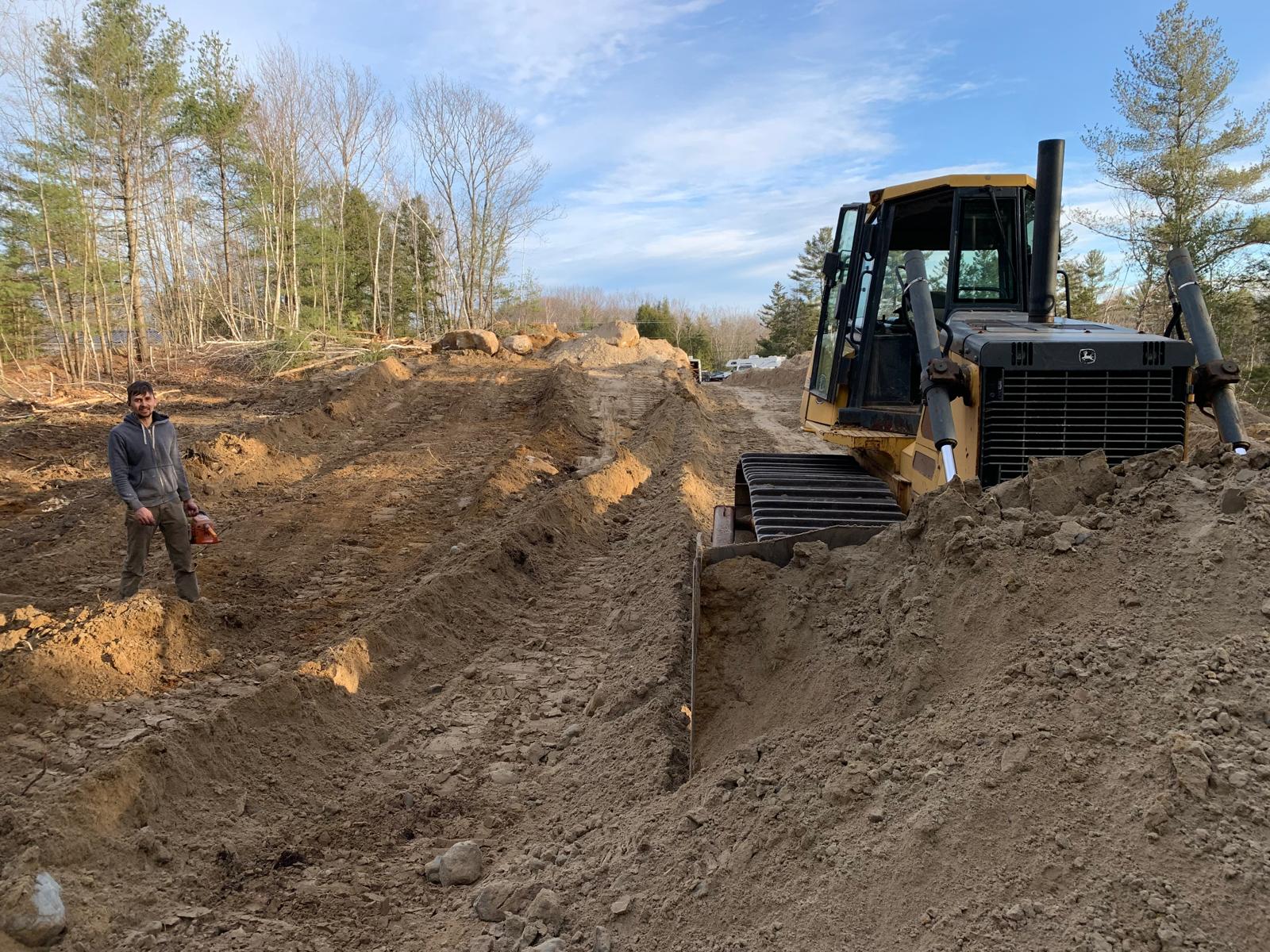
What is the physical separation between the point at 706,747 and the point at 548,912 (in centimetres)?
98

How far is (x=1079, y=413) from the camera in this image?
12.8 ft

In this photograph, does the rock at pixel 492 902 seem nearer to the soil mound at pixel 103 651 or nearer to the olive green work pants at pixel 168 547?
the soil mound at pixel 103 651

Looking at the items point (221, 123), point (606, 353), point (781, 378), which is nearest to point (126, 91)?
point (221, 123)

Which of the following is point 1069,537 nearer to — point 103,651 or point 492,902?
point 492,902

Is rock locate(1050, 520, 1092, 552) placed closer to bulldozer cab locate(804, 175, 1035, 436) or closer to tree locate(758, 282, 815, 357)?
bulldozer cab locate(804, 175, 1035, 436)

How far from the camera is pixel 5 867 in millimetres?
2900

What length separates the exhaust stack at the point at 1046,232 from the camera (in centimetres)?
442

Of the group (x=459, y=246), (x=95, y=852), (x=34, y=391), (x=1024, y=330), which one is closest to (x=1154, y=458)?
(x=1024, y=330)

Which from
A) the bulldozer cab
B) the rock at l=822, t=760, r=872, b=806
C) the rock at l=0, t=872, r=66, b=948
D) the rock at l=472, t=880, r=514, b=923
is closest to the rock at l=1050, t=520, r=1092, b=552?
the rock at l=822, t=760, r=872, b=806

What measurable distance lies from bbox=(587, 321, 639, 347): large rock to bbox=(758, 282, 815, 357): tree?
22395 millimetres

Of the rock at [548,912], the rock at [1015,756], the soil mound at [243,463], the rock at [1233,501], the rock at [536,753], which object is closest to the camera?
the rock at [1015,756]

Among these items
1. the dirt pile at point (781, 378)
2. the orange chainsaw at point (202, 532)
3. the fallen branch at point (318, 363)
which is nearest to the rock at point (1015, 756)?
the orange chainsaw at point (202, 532)

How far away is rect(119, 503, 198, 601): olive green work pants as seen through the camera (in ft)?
19.1

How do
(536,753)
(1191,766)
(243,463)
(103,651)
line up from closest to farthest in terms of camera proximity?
(1191,766) → (536,753) → (103,651) → (243,463)
